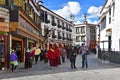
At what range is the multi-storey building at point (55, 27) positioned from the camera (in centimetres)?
5953

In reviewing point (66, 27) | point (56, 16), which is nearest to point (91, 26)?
point (66, 27)

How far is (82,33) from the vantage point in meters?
91.6

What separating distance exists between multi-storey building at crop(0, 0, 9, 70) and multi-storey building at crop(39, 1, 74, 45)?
3442 cm

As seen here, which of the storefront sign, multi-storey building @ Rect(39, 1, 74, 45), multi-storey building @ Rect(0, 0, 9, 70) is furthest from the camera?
multi-storey building @ Rect(39, 1, 74, 45)

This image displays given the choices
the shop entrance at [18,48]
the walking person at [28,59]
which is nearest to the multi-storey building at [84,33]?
the shop entrance at [18,48]

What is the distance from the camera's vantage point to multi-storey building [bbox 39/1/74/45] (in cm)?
5953

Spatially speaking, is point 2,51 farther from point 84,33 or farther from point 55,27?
point 84,33

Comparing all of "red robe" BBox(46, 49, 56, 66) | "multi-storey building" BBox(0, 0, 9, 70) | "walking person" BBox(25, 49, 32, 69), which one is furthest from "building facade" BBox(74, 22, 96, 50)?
"multi-storey building" BBox(0, 0, 9, 70)

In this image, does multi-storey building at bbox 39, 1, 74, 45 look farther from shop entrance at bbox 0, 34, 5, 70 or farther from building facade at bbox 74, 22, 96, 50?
shop entrance at bbox 0, 34, 5, 70

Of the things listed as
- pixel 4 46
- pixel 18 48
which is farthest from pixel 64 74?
pixel 18 48

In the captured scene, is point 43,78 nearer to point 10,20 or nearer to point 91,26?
point 10,20

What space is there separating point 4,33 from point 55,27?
49.1 metres

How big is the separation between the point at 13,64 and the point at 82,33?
233ft

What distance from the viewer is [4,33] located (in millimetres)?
22484
